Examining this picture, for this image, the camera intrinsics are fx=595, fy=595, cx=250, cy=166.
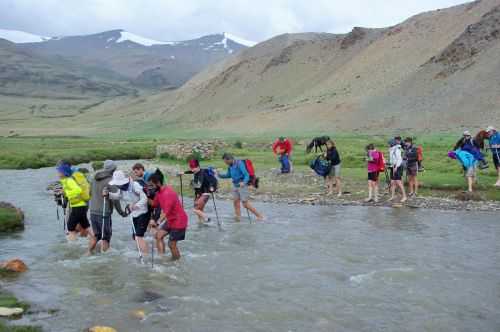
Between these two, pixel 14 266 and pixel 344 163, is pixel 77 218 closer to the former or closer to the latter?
pixel 14 266

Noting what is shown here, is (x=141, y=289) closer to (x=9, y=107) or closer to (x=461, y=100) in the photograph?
(x=461, y=100)

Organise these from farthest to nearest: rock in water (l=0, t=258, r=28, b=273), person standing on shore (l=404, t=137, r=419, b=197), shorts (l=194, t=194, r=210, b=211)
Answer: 1. person standing on shore (l=404, t=137, r=419, b=197)
2. shorts (l=194, t=194, r=210, b=211)
3. rock in water (l=0, t=258, r=28, b=273)

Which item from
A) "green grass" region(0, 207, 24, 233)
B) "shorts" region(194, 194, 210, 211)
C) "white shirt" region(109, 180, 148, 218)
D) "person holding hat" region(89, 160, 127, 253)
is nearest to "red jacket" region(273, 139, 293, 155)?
"shorts" region(194, 194, 210, 211)

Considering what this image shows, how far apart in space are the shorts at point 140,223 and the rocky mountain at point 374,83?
48.8m

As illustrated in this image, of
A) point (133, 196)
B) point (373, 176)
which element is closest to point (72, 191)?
point (133, 196)

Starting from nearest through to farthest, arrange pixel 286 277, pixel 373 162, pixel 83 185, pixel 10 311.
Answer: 1. pixel 10 311
2. pixel 286 277
3. pixel 83 185
4. pixel 373 162

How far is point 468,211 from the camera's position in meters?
18.8

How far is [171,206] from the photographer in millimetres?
12078

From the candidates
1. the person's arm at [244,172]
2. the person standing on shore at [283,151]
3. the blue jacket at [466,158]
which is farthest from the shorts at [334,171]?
the person's arm at [244,172]

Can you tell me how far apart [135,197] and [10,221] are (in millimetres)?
7030

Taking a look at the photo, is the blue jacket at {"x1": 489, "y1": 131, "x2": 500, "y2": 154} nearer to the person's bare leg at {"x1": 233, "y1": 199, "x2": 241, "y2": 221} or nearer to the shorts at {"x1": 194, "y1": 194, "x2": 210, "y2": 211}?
the person's bare leg at {"x1": 233, "y1": 199, "x2": 241, "y2": 221}

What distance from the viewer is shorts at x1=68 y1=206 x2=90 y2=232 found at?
13573 millimetres

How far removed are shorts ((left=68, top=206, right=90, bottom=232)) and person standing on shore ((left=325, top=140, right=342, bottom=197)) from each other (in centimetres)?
972

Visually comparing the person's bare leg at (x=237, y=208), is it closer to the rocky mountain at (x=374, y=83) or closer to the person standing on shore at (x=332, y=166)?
the person standing on shore at (x=332, y=166)
